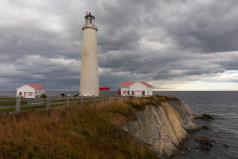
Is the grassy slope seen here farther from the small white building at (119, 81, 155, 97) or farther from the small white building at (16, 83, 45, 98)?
the small white building at (16, 83, 45, 98)

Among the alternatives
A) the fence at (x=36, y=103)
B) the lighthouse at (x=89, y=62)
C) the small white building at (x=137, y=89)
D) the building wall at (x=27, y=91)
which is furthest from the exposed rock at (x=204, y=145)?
the building wall at (x=27, y=91)

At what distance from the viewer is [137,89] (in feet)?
160

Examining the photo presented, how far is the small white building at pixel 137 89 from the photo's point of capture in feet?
158

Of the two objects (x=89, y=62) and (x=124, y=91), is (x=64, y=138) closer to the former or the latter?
(x=89, y=62)

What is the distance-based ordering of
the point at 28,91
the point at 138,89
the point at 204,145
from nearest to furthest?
the point at 204,145 → the point at 138,89 → the point at 28,91

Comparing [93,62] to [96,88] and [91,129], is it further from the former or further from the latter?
[91,129]

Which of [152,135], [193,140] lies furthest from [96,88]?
[193,140]

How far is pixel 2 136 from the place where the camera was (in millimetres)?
7547

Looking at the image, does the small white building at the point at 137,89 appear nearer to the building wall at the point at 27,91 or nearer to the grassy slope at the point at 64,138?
the building wall at the point at 27,91

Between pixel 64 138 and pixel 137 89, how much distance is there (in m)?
40.5

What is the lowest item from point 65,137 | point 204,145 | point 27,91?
point 204,145

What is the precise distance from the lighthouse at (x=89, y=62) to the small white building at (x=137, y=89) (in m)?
19.8

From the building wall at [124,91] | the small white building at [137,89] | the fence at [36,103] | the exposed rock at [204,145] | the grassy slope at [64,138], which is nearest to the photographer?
the grassy slope at [64,138]

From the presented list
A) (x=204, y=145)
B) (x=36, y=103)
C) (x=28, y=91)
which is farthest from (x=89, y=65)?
(x=28, y=91)
